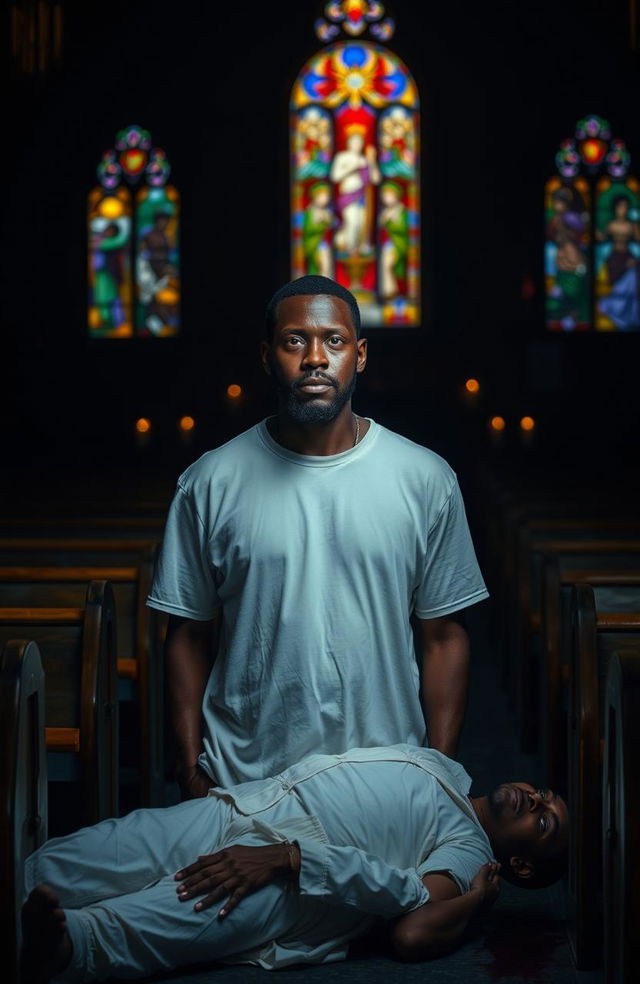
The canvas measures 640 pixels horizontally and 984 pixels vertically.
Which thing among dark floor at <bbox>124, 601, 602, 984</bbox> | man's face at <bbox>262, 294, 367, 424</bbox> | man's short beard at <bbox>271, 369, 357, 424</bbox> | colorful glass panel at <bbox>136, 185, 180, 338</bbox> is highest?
colorful glass panel at <bbox>136, 185, 180, 338</bbox>

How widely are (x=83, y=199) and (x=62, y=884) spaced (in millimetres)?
13695

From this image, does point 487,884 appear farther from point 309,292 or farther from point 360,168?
point 360,168

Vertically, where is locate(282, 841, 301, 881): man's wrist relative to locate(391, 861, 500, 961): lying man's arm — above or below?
above

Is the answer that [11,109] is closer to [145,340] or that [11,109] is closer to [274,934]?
[145,340]

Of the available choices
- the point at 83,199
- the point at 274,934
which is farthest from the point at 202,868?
the point at 83,199

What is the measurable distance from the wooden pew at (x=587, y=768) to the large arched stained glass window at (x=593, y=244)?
1253 centimetres

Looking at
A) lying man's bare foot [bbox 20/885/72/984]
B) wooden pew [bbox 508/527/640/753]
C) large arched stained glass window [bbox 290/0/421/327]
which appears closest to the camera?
lying man's bare foot [bbox 20/885/72/984]

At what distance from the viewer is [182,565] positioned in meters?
Answer: 3.12

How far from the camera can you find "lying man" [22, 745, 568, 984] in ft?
8.53

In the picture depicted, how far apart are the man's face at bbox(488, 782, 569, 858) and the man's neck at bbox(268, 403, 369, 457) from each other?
2.64ft

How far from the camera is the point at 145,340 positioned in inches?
611

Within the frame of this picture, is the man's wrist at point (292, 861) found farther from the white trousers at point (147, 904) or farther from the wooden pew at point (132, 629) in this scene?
the wooden pew at point (132, 629)

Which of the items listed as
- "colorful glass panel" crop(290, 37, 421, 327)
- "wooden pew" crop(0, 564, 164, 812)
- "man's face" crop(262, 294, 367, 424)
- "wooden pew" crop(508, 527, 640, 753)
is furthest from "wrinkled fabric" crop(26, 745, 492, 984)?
"colorful glass panel" crop(290, 37, 421, 327)

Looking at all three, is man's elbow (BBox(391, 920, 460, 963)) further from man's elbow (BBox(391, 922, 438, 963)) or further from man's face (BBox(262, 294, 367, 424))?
man's face (BBox(262, 294, 367, 424))
